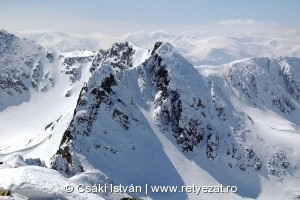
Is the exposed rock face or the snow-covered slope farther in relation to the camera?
the exposed rock face

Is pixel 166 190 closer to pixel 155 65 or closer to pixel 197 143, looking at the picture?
pixel 197 143

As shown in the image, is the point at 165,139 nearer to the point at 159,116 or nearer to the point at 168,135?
the point at 168,135

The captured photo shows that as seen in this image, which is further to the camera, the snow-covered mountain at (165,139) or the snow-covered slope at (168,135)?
the snow-covered slope at (168,135)

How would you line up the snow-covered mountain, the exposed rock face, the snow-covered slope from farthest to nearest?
the exposed rock face
the snow-covered slope
the snow-covered mountain

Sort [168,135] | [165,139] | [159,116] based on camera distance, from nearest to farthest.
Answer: [165,139]
[168,135]
[159,116]

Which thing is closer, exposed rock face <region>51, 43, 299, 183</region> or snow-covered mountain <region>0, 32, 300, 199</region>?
snow-covered mountain <region>0, 32, 300, 199</region>

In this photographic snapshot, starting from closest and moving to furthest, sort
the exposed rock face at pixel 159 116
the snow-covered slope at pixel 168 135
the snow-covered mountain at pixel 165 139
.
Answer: the snow-covered mountain at pixel 165 139, the snow-covered slope at pixel 168 135, the exposed rock face at pixel 159 116

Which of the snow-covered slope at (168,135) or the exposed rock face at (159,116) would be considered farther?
the exposed rock face at (159,116)

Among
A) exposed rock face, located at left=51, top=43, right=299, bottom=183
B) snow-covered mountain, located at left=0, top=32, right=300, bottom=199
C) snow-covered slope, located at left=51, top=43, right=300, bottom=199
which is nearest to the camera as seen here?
snow-covered mountain, located at left=0, top=32, right=300, bottom=199

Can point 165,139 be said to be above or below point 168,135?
below

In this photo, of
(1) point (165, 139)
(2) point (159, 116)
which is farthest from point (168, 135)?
(2) point (159, 116)

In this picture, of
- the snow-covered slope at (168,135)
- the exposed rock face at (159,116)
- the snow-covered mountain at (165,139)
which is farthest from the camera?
the exposed rock face at (159,116)
